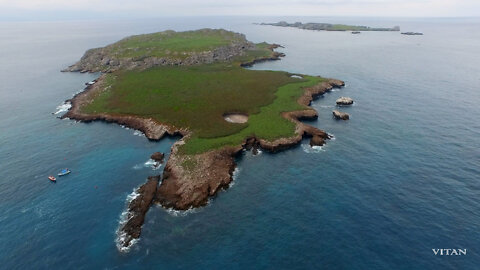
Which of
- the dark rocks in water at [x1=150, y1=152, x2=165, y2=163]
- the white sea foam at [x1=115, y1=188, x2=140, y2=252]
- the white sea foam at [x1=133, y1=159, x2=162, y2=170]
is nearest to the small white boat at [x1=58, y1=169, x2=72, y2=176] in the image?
the white sea foam at [x1=133, y1=159, x2=162, y2=170]

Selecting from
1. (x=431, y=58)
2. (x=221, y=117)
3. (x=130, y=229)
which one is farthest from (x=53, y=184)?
(x=431, y=58)

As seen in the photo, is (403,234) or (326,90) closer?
(403,234)

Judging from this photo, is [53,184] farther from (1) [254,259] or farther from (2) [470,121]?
(2) [470,121]

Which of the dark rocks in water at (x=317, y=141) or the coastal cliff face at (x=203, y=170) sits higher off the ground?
the dark rocks in water at (x=317, y=141)

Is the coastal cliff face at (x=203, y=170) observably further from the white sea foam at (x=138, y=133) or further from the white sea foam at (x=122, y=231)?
the white sea foam at (x=138, y=133)

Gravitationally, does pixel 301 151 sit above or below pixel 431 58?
below

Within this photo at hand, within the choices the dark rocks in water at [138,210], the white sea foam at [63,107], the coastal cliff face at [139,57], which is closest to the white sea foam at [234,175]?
the dark rocks in water at [138,210]

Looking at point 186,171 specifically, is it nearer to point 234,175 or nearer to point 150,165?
point 234,175

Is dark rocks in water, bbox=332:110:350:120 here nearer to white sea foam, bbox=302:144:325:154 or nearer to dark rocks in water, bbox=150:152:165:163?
white sea foam, bbox=302:144:325:154
